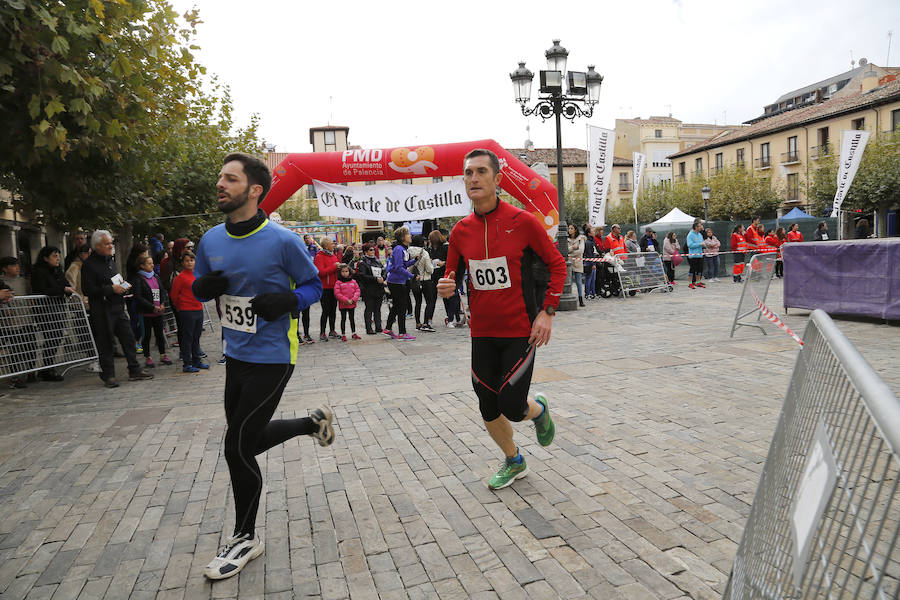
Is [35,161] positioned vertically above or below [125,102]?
below

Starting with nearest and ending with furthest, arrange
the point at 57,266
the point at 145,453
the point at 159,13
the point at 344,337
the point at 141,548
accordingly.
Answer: the point at 141,548 → the point at 145,453 → the point at 159,13 → the point at 57,266 → the point at 344,337

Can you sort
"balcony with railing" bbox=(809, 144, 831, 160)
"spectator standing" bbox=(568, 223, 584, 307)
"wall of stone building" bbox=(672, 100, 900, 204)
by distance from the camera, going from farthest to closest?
1. "balcony with railing" bbox=(809, 144, 831, 160)
2. "wall of stone building" bbox=(672, 100, 900, 204)
3. "spectator standing" bbox=(568, 223, 584, 307)

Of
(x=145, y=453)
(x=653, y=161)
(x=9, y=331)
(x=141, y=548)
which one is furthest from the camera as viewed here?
(x=653, y=161)

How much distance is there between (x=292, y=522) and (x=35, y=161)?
5302mm

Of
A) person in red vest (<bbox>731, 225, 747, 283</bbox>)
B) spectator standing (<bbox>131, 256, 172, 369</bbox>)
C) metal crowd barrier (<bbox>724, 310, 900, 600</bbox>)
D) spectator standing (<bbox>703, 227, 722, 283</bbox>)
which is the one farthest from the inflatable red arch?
metal crowd barrier (<bbox>724, 310, 900, 600</bbox>)

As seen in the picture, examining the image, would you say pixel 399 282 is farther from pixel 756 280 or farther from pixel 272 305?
pixel 272 305

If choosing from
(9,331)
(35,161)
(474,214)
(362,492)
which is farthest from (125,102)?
(362,492)

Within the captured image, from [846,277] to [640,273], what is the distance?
728 cm

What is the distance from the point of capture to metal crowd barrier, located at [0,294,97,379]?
7.90 meters

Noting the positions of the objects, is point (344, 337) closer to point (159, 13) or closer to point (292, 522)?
point (159, 13)

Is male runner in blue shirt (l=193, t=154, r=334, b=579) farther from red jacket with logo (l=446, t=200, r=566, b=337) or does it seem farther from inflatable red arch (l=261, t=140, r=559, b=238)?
inflatable red arch (l=261, t=140, r=559, b=238)

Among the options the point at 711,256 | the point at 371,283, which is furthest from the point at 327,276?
the point at 711,256

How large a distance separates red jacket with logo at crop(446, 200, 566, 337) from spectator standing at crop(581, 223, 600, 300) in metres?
13.1

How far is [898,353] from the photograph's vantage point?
24.7 feet
